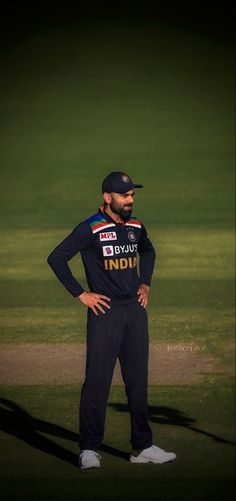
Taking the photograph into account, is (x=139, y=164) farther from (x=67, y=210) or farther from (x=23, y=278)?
(x=23, y=278)

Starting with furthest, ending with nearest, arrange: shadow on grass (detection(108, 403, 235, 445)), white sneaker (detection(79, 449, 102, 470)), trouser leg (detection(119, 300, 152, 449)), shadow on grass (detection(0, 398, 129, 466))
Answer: shadow on grass (detection(108, 403, 235, 445)) < shadow on grass (detection(0, 398, 129, 466)) < trouser leg (detection(119, 300, 152, 449)) < white sneaker (detection(79, 449, 102, 470))

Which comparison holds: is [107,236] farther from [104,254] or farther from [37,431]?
[37,431]

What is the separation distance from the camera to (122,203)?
772cm

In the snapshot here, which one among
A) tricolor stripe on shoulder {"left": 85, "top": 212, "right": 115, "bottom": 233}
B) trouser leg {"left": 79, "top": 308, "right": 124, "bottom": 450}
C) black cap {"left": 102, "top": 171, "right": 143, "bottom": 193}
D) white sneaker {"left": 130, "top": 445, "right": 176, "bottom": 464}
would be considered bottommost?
white sneaker {"left": 130, "top": 445, "right": 176, "bottom": 464}

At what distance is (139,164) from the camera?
948 inches

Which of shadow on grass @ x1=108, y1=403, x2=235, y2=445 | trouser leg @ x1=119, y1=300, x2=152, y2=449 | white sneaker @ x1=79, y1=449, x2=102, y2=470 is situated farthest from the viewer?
shadow on grass @ x1=108, y1=403, x2=235, y2=445

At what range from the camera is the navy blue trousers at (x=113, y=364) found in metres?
7.73

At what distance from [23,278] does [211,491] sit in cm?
886

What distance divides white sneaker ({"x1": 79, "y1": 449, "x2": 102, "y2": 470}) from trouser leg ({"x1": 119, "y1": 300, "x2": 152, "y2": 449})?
1.05 feet

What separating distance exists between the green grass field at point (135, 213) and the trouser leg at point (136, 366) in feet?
0.83

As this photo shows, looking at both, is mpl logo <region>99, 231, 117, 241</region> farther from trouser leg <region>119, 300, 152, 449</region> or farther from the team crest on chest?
trouser leg <region>119, 300, 152, 449</region>

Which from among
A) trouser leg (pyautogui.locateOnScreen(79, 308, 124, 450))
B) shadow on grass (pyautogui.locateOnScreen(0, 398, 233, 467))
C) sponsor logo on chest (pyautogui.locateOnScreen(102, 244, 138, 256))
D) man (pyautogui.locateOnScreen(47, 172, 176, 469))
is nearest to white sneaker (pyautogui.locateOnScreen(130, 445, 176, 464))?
man (pyautogui.locateOnScreen(47, 172, 176, 469))

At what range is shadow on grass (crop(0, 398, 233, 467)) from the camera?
8133mm

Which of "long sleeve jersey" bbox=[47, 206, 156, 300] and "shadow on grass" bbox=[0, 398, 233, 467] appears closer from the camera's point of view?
"long sleeve jersey" bbox=[47, 206, 156, 300]
